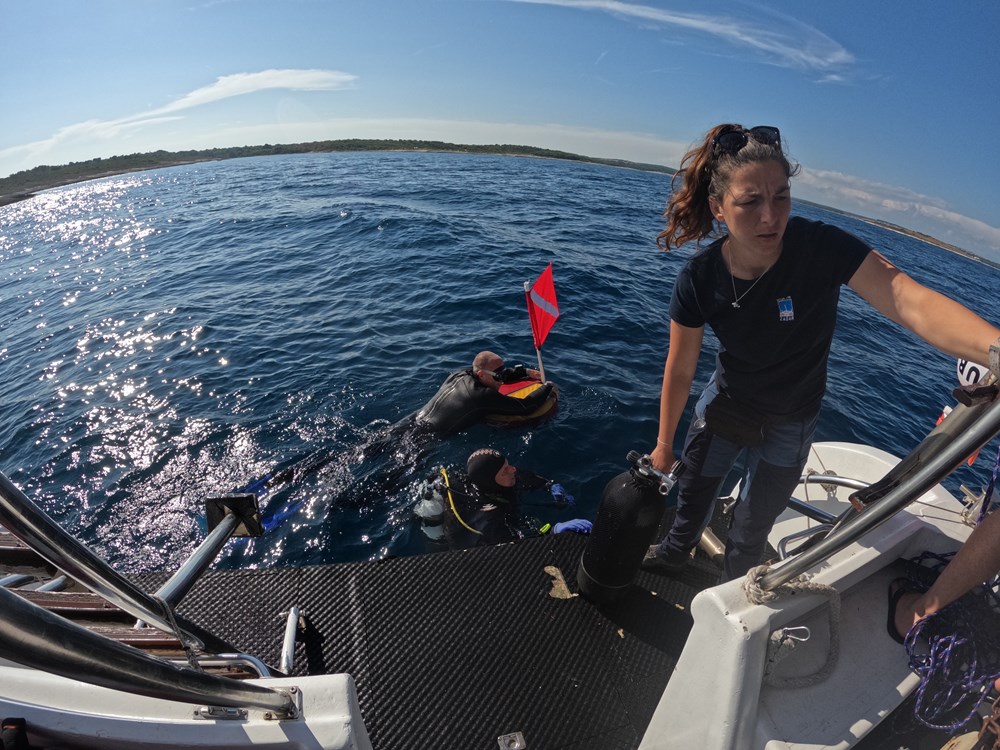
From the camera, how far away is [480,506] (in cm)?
438

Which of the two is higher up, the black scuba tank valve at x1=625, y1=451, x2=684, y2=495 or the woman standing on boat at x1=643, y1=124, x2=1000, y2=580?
the woman standing on boat at x1=643, y1=124, x2=1000, y2=580

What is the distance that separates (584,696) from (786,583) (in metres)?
1.48

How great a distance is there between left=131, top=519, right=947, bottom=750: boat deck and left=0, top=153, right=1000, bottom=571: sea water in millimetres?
1033

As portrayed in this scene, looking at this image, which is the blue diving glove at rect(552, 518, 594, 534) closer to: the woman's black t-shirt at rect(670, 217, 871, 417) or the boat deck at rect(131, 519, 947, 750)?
the boat deck at rect(131, 519, 947, 750)

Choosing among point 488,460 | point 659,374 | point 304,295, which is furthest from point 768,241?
point 304,295

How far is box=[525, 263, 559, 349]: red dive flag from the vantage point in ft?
19.1

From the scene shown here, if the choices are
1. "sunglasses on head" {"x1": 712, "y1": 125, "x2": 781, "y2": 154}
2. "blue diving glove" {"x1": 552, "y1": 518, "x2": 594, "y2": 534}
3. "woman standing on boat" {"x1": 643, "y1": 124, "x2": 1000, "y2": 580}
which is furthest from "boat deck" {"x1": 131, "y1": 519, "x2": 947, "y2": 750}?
"sunglasses on head" {"x1": 712, "y1": 125, "x2": 781, "y2": 154}

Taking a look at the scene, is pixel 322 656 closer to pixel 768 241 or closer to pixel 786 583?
pixel 786 583

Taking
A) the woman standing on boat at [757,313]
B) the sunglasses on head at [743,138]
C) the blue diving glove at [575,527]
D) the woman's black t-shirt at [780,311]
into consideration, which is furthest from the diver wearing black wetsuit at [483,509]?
the sunglasses on head at [743,138]

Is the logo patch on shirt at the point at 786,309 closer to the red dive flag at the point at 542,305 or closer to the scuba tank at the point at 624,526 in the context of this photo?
the scuba tank at the point at 624,526

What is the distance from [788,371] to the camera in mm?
2188

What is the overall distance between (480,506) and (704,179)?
10.6 feet

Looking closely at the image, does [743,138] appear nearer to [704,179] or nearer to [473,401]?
[704,179]

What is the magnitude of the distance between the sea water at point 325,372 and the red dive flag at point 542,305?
49.3 inches
